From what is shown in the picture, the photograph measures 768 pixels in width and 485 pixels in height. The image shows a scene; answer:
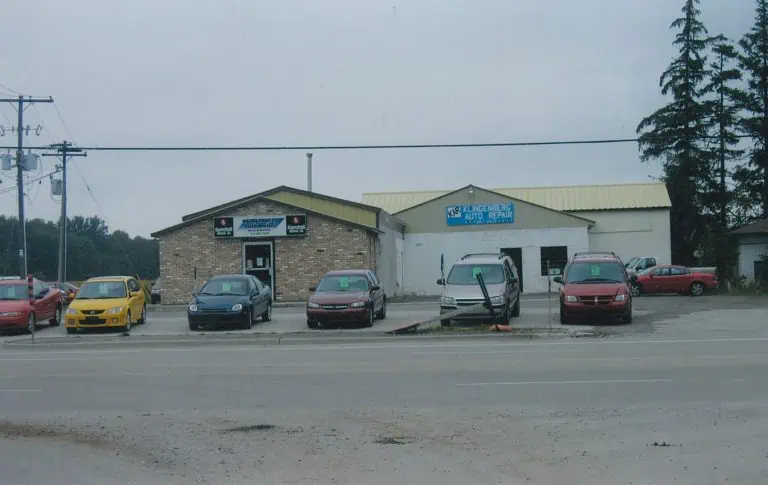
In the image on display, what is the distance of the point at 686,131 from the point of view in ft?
182

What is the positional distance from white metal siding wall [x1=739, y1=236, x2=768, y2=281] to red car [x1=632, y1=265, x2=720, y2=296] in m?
12.4

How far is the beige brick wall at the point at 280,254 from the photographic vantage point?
37.5m

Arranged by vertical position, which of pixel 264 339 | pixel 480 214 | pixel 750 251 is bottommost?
pixel 264 339

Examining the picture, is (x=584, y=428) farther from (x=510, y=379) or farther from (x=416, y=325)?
(x=416, y=325)

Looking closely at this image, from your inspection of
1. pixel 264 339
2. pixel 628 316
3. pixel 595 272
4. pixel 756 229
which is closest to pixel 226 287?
pixel 264 339

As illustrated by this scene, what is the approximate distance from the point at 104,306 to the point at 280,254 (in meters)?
14.7

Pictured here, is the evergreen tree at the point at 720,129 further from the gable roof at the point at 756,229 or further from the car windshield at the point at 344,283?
the car windshield at the point at 344,283

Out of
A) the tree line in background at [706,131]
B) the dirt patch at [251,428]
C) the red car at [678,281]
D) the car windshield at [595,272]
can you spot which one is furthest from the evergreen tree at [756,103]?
the dirt patch at [251,428]

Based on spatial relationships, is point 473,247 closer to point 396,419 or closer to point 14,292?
point 14,292

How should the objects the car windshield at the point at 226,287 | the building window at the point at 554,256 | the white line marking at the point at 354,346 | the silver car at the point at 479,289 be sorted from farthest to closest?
the building window at the point at 554,256 < the car windshield at the point at 226,287 < the silver car at the point at 479,289 < the white line marking at the point at 354,346

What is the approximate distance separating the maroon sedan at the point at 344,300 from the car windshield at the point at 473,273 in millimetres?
2390

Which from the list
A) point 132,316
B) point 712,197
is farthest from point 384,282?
point 712,197

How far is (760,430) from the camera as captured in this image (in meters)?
8.75

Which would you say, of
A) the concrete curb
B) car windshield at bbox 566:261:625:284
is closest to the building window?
car windshield at bbox 566:261:625:284
